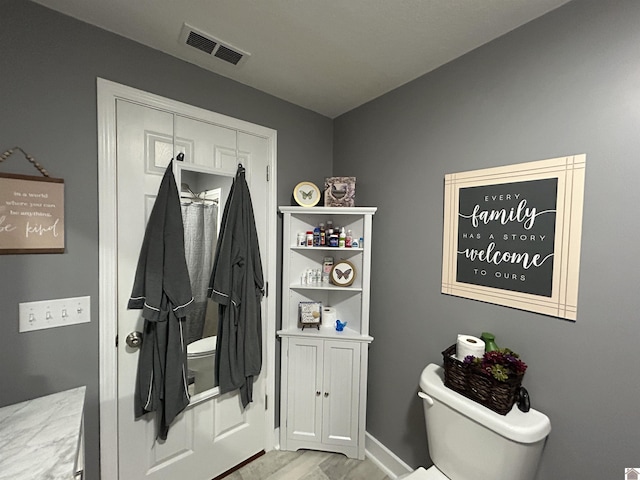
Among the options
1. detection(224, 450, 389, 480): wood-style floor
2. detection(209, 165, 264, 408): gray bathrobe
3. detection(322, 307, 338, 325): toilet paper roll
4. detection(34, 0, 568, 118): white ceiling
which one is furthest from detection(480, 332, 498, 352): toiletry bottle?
detection(34, 0, 568, 118): white ceiling

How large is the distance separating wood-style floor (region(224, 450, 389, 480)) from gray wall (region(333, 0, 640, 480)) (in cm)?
27

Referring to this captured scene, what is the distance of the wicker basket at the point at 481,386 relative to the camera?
1.05 meters

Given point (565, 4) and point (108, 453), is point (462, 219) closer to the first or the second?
point (565, 4)

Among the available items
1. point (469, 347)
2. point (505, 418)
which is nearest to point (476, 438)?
point (505, 418)

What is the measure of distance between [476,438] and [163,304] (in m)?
1.52

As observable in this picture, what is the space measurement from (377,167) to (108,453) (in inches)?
84.8

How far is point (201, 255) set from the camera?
1.53 metres

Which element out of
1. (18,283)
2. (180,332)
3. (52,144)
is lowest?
(180,332)

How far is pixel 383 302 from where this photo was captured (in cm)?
178

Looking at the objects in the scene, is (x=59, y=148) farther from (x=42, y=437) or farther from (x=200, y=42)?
(x=42, y=437)

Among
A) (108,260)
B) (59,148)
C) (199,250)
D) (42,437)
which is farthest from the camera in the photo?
(199,250)

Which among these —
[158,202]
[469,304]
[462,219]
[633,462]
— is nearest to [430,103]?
[462,219]

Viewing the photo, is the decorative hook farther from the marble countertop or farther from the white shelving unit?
the white shelving unit

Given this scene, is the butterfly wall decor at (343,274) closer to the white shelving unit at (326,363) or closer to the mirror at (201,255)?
the white shelving unit at (326,363)
